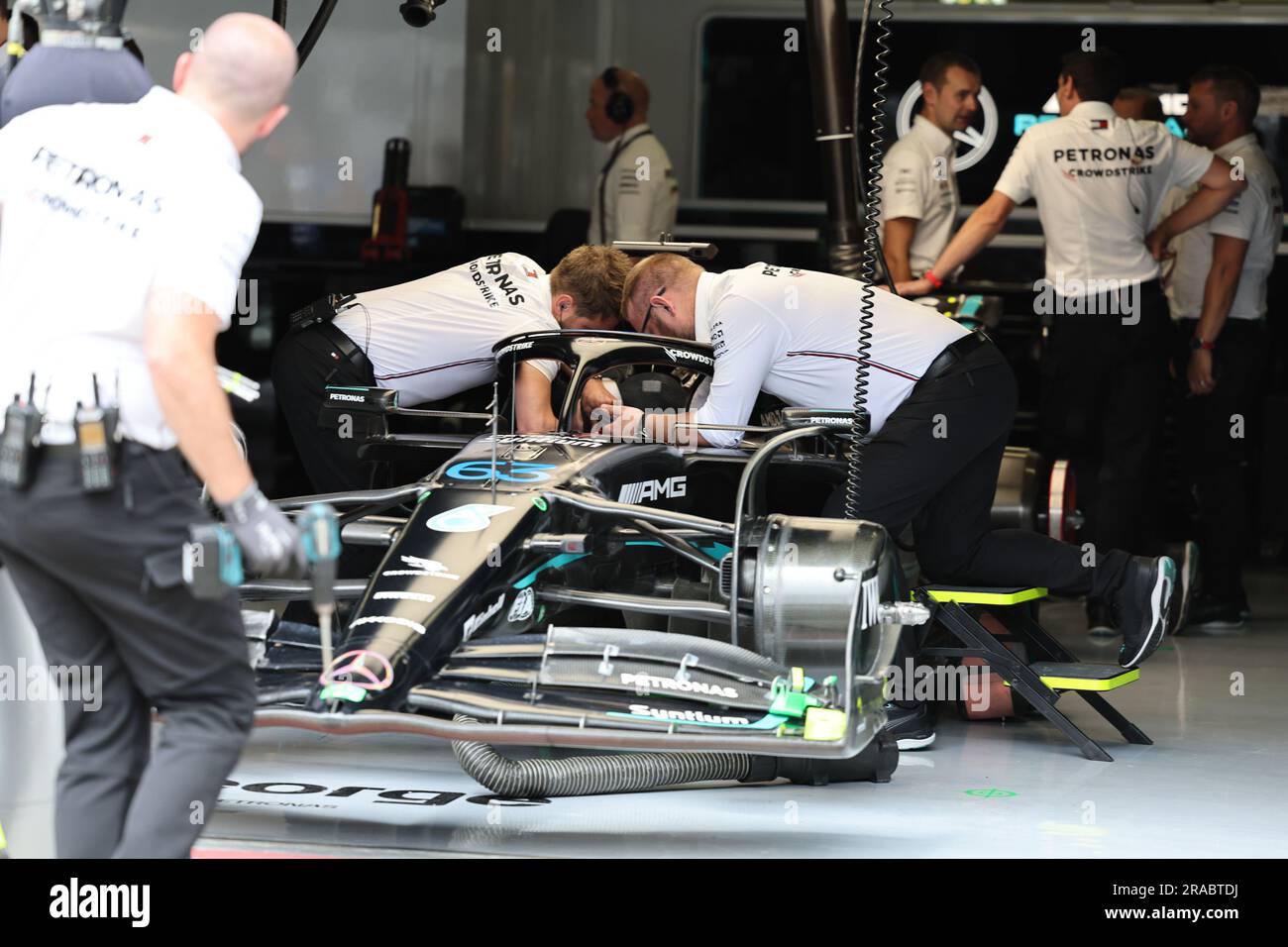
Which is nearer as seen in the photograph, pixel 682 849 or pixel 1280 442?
pixel 682 849

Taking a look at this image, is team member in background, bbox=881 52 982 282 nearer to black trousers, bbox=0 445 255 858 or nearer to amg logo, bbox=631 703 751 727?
amg logo, bbox=631 703 751 727

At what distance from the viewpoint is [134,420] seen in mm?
2766

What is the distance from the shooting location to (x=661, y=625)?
5.08 metres

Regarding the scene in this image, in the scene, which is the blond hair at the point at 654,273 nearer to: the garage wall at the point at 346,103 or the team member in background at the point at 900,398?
the team member in background at the point at 900,398

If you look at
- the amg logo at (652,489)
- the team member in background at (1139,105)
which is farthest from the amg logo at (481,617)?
the team member in background at (1139,105)

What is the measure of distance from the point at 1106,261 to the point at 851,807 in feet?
11.0

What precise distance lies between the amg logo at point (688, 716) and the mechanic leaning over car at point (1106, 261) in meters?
3.38

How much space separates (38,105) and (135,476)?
938mm

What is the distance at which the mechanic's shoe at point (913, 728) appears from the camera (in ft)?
16.4

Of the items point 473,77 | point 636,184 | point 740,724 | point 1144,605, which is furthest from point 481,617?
point 473,77

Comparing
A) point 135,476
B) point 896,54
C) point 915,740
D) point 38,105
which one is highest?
point 896,54

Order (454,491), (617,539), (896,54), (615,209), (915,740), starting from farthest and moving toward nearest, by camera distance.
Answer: (896,54), (615,209), (915,740), (617,539), (454,491)
